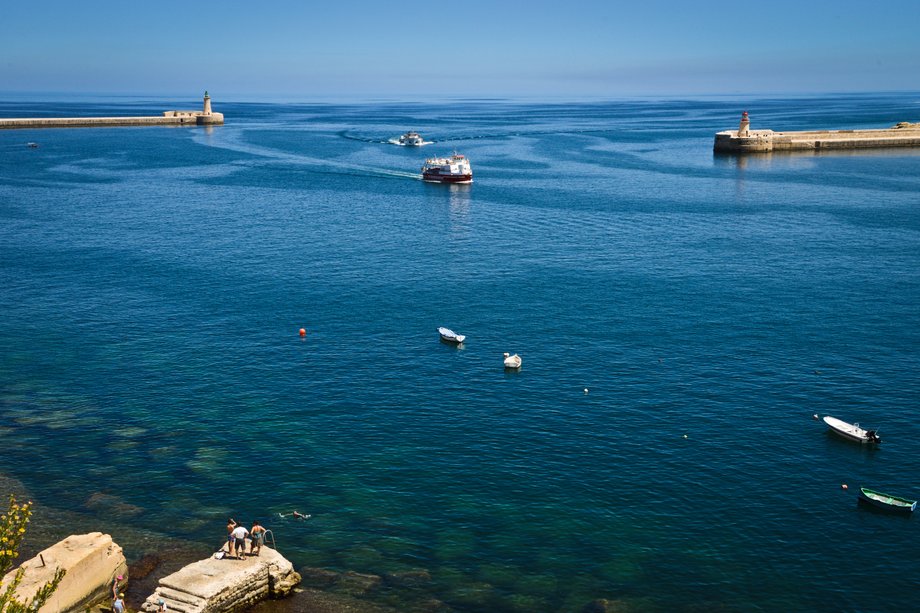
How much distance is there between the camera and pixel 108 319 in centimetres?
7962

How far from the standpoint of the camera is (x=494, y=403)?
60781 millimetres

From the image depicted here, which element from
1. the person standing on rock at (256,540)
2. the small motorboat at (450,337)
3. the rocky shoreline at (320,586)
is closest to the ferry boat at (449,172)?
the small motorboat at (450,337)

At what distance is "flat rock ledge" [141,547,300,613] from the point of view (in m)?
34.9

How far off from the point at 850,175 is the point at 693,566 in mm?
168649

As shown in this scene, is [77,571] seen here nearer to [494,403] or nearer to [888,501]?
[494,403]

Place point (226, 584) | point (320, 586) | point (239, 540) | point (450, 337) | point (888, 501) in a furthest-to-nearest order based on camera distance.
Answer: point (450, 337) < point (888, 501) < point (320, 586) < point (239, 540) < point (226, 584)

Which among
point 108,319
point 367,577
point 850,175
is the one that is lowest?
point 367,577

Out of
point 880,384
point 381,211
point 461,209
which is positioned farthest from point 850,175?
point 880,384

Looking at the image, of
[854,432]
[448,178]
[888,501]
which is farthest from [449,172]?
[888,501]

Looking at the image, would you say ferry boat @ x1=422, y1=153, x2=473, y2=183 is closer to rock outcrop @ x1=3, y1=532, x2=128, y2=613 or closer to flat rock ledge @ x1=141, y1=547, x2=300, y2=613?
flat rock ledge @ x1=141, y1=547, x2=300, y2=613

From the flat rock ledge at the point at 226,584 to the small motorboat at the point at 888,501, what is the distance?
31857mm

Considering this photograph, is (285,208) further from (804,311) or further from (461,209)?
(804,311)

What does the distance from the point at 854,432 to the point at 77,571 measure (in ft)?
152

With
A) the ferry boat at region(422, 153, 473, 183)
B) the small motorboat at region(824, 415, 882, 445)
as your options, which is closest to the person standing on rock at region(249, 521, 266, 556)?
the small motorboat at region(824, 415, 882, 445)
